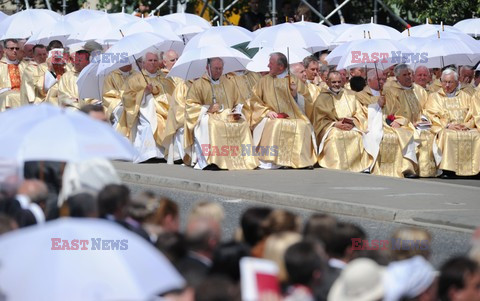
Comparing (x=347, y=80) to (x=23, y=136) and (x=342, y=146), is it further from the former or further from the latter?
(x=23, y=136)

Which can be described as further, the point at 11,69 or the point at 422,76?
the point at 11,69

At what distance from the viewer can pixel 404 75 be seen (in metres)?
17.2

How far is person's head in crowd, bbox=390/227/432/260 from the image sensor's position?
21.2ft

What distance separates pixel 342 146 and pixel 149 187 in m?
2.98

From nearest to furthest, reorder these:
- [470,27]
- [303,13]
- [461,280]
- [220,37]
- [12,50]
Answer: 1. [461,280]
2. [220,37]
3. [12,50]
4. [470,27]
5. [303,13]

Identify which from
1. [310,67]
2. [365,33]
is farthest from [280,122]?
[365,33]

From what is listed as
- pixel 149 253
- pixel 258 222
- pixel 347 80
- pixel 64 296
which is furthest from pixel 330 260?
pixel 347 80

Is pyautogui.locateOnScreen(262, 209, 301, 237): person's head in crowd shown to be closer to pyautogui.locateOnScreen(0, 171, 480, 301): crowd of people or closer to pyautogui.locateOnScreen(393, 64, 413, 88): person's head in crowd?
pyautogui.locateOnScreen(0, 171, 480, 301): crowd of people

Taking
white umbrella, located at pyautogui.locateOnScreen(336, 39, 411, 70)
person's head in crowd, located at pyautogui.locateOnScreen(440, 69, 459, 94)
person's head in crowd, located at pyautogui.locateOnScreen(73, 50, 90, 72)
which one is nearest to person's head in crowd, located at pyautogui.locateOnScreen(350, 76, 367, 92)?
white umbrella, located at pyautogui.locateOnScreen(336, 39, 411, 70)

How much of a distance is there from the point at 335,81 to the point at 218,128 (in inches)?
76.0

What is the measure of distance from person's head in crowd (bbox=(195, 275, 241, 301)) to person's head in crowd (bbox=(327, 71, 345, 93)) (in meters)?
12.1

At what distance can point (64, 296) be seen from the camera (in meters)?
4.93

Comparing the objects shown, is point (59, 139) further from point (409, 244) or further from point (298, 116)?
point (298, 116)

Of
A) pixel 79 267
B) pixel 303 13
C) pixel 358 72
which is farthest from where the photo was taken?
→ pixel 303 13
